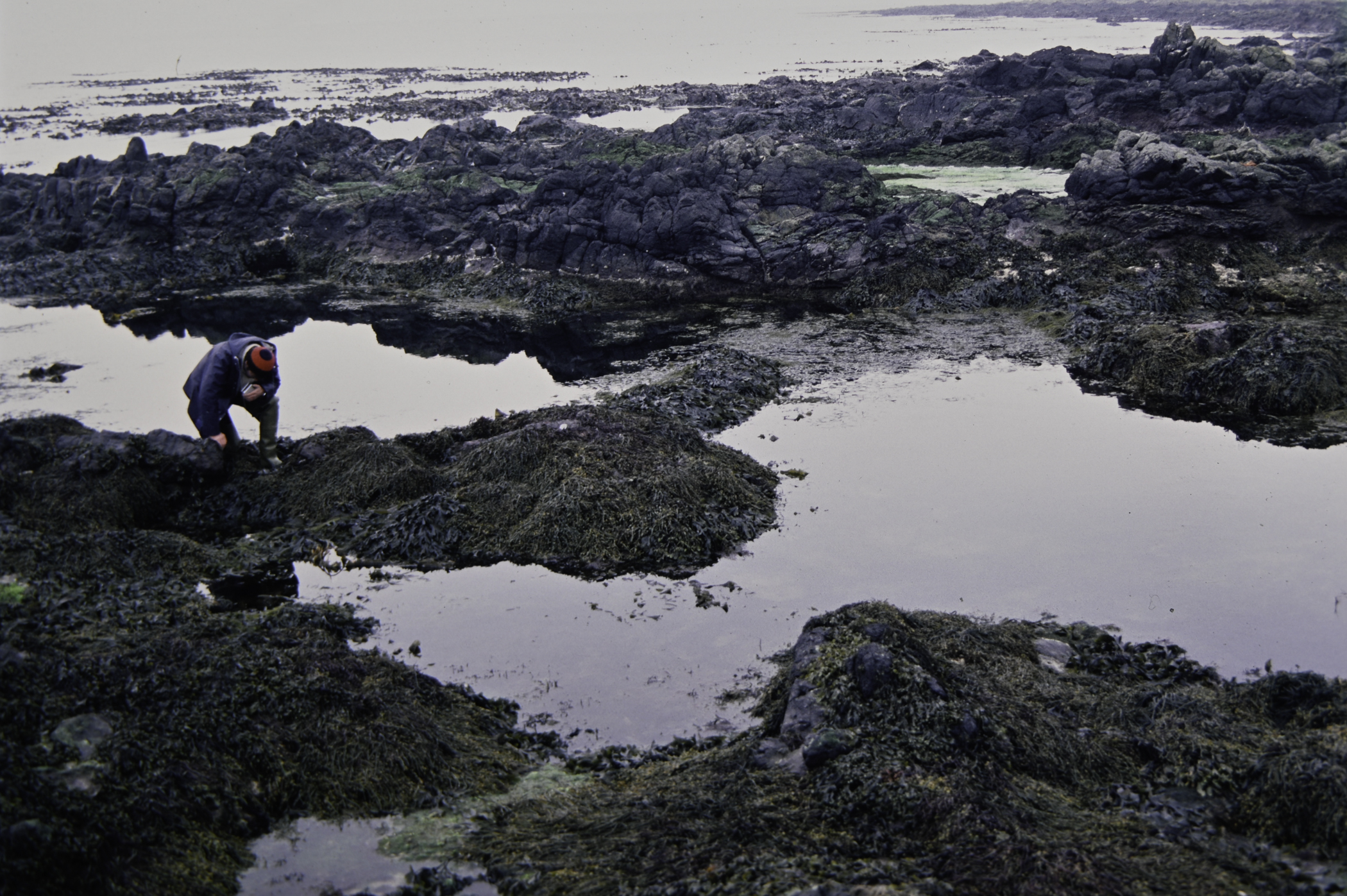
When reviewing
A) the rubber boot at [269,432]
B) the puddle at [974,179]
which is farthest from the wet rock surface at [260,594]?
the puddle at [974,179]

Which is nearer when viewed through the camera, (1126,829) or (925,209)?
(1126,829)

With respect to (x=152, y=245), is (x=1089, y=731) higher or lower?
lower

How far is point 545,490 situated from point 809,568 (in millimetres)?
3168


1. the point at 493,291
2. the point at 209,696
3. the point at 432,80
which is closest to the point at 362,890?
the point at 209,696

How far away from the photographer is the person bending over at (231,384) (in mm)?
11281

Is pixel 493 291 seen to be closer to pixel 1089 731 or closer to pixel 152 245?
pixel 152 245

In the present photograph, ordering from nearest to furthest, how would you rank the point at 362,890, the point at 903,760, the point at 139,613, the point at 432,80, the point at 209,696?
the point at 362,890 → the point at 903,760 → the point at 209,696 → the point at 139,613 → the point at 432,80

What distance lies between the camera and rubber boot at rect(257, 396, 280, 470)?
38.5 feet

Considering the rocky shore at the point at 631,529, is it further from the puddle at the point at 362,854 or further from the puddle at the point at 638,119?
the puddle at the point at 638,119

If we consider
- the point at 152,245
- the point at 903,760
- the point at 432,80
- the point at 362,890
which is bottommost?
the point at 362,890

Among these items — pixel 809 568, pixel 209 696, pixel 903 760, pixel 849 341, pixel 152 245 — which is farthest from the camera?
pixel 152 245

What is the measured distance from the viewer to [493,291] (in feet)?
71.8

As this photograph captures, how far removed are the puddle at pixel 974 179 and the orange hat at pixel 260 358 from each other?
715 inches

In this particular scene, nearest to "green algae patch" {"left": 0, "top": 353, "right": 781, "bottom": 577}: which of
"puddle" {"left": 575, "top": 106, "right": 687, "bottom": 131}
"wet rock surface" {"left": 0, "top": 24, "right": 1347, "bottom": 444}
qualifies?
"wet rock surface" {"left": 0, "top": 24, "right": 1347, "bottom": 444}
